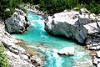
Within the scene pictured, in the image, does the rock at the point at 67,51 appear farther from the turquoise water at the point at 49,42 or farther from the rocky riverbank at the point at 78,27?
the rocky riverbank at the point at 78,27

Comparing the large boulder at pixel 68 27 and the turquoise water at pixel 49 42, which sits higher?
the large boulder at pixel 68 27

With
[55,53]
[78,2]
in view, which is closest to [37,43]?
[55,53]

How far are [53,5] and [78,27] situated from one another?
36.4m

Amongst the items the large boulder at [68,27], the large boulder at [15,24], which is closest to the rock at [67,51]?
the large boulder at [68,27]

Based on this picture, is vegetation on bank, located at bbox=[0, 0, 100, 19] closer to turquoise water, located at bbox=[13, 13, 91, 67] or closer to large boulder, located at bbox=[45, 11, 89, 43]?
turquoise water, located at bbox=[13, 13, 91, 67]

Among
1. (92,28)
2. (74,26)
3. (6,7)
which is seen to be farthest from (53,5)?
(92,28)

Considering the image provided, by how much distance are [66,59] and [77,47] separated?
27.0 ft

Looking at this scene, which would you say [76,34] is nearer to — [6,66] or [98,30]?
[98,30]

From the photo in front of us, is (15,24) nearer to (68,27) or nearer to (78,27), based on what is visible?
(68,27)

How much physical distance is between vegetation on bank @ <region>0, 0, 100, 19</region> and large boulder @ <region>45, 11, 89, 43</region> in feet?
35.0

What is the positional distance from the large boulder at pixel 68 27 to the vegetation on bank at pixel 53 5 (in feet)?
35.0

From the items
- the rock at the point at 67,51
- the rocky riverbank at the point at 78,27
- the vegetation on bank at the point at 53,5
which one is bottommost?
the rock at the point at 67,51

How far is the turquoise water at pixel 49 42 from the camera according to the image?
204 feet

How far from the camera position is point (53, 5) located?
364ft
